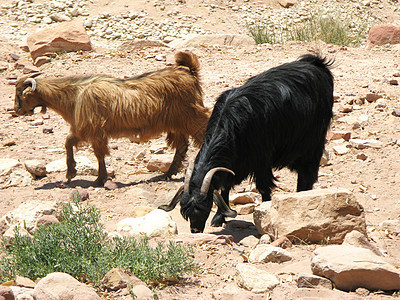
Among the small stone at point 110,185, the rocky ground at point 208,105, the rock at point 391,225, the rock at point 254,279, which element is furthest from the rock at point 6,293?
the small stone at point 110,185

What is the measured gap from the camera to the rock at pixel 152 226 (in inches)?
209

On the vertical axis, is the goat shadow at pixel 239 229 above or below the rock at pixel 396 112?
below

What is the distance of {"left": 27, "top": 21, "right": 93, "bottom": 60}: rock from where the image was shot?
13461 millimetres

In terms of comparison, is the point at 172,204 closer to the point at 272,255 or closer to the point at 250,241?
the point at 250,241

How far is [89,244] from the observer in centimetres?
444

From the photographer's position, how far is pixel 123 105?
7.96 meters

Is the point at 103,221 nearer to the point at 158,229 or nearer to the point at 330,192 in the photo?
the point at 158,229

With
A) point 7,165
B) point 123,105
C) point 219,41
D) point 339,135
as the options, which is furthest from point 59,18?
point 339,135

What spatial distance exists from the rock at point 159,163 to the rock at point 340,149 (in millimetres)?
2545

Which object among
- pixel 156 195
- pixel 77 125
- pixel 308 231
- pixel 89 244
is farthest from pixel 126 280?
pixel 77 125

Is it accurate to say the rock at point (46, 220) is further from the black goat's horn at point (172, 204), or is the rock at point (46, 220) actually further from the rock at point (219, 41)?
the rock at point (219, 41)

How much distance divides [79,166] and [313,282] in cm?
547

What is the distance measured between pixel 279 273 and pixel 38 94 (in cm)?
544

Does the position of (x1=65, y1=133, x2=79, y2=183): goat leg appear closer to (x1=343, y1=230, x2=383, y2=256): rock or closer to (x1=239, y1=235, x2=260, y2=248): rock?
(x1=239, y1=235, x2=260, y2=248): rock
